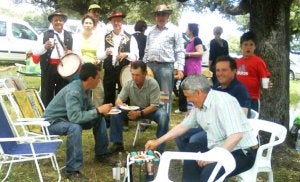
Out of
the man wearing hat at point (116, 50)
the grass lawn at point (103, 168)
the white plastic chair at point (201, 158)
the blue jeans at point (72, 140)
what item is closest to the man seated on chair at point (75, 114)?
the blue jeans at point (72, 140)

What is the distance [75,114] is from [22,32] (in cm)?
1350

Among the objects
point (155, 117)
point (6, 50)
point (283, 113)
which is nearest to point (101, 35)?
point (155, 117)

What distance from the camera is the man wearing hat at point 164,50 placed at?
233 inches

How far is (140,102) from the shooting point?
5.09 metres

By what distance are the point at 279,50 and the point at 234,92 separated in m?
1.54

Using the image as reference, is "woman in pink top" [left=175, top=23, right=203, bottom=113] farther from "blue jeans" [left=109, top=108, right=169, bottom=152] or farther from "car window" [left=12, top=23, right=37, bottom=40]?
"car window" [left=12, top=23, right=37, bottom=40]

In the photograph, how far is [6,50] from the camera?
16.1 m

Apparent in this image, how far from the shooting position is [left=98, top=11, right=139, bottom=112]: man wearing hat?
5777 millimetres

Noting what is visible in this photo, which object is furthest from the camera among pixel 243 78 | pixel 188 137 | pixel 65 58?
pixel 65 58

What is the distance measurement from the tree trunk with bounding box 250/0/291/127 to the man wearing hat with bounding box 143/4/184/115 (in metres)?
1.20

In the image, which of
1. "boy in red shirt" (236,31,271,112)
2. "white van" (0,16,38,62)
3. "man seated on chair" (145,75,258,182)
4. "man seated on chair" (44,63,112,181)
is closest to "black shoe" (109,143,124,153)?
"man seated on chair" (44,63,112,181)

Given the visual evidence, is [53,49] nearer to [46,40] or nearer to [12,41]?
[46,40]

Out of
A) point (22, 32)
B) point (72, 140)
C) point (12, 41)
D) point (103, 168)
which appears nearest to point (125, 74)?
point (103, 168)

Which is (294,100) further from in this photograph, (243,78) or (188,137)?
(188,137)
